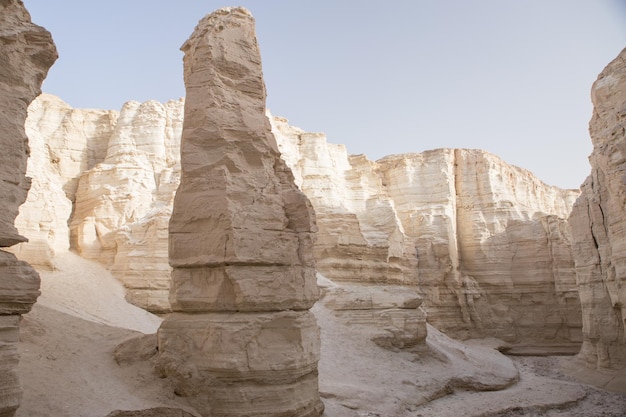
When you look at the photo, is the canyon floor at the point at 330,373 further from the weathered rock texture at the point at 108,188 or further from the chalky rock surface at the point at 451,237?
the chalky rock surface at the point at 451,237

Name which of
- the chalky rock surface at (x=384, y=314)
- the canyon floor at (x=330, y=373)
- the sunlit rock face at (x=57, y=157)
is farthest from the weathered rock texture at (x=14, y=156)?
the chalky rock surface at (x=384, y=314)

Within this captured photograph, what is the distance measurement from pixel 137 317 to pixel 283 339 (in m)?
9.06

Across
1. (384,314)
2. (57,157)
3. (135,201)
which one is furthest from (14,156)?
(57,157)

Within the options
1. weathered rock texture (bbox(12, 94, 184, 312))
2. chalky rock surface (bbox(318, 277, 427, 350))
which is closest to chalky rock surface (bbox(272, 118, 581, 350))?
chalky rock surface (bbox(318, 277, 427, 350))

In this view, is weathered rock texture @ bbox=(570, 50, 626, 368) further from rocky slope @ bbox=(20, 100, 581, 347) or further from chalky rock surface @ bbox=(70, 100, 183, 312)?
chalky rock surface @ bbox=(70, 100, 183, 312)

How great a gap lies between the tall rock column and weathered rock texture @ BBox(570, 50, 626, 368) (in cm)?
1082

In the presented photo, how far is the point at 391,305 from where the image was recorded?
1859cm

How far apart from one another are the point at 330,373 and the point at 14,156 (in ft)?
34.1

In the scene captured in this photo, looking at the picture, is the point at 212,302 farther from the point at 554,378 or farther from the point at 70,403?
the point at 554,378

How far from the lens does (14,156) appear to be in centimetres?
676

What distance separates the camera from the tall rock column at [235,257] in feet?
29.3

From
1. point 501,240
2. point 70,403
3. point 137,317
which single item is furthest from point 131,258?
point 501,240

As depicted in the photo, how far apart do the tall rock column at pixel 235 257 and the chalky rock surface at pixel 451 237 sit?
50.0 feet

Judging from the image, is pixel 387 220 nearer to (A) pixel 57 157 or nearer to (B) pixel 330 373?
(B) pixel 330 373
